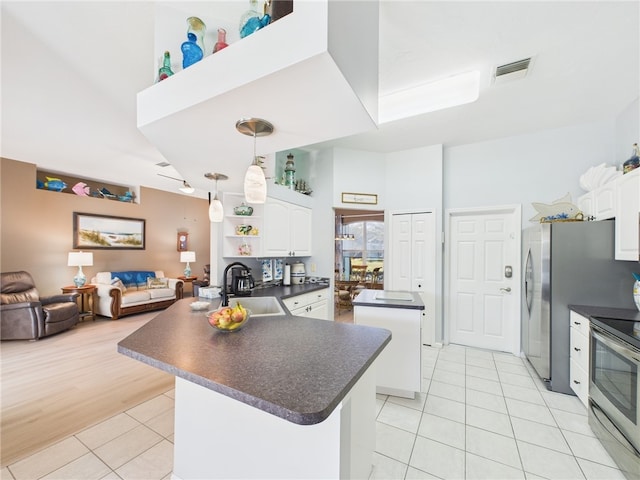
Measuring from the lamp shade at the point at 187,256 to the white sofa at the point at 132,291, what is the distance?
0.60 metres

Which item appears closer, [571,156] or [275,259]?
[571,156]

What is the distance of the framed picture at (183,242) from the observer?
7.27m

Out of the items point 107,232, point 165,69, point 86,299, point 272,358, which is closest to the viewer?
point 272,358

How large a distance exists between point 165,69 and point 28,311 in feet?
15.4

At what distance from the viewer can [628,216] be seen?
2.21 m

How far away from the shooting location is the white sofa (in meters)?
5.12

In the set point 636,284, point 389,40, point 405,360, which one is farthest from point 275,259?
point 636,284

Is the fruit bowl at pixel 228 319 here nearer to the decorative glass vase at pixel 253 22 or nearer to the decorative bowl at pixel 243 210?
the decorative glass vase at pixel 253 22

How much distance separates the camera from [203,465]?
4.58 ft

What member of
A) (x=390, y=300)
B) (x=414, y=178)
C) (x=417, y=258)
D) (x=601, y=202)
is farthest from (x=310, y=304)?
(x=601, y=202)

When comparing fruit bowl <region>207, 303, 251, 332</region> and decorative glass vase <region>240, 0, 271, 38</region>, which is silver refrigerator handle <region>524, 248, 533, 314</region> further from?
decorative glass vase <region>240, 0, 271, 38</region>

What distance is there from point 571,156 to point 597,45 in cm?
170

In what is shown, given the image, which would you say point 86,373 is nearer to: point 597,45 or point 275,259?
point 275,259

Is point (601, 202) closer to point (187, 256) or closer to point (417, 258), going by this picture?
point (417, 258)
